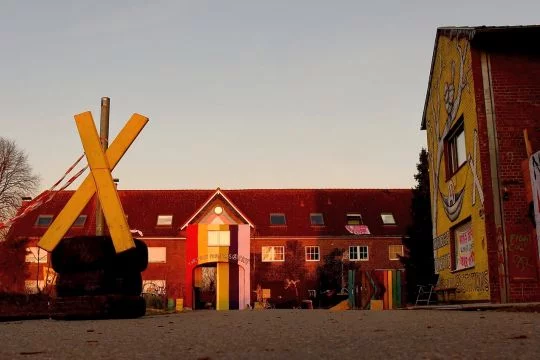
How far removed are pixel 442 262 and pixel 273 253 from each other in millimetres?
24101

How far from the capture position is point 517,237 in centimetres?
1455

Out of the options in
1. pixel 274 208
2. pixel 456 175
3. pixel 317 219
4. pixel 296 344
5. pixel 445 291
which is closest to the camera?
pixel 296 344

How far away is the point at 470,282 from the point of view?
53.7 feet

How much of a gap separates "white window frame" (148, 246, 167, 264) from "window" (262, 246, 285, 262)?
7.00 metres

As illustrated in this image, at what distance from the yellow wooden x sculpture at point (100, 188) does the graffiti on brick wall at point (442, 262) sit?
1116 cm

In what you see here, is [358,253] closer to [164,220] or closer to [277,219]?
[277,219]

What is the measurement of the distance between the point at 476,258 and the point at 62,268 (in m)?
10.2

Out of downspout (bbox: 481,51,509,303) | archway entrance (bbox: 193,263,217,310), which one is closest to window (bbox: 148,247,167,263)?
archway entrance (bbox: 193,263,217,310)

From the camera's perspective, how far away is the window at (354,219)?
4453 centimetres

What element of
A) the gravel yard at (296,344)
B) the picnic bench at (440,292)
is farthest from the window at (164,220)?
the gravel yard at (296,344)

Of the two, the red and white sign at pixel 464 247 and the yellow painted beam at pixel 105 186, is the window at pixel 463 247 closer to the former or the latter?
the red and white sign at pixel 464 247

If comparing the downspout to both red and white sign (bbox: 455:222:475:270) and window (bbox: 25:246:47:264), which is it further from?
window (bbox: 25:246:47:264)

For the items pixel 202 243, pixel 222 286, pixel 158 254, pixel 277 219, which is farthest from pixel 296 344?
pixel 277 219

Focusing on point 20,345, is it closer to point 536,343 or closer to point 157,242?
point 536,343
